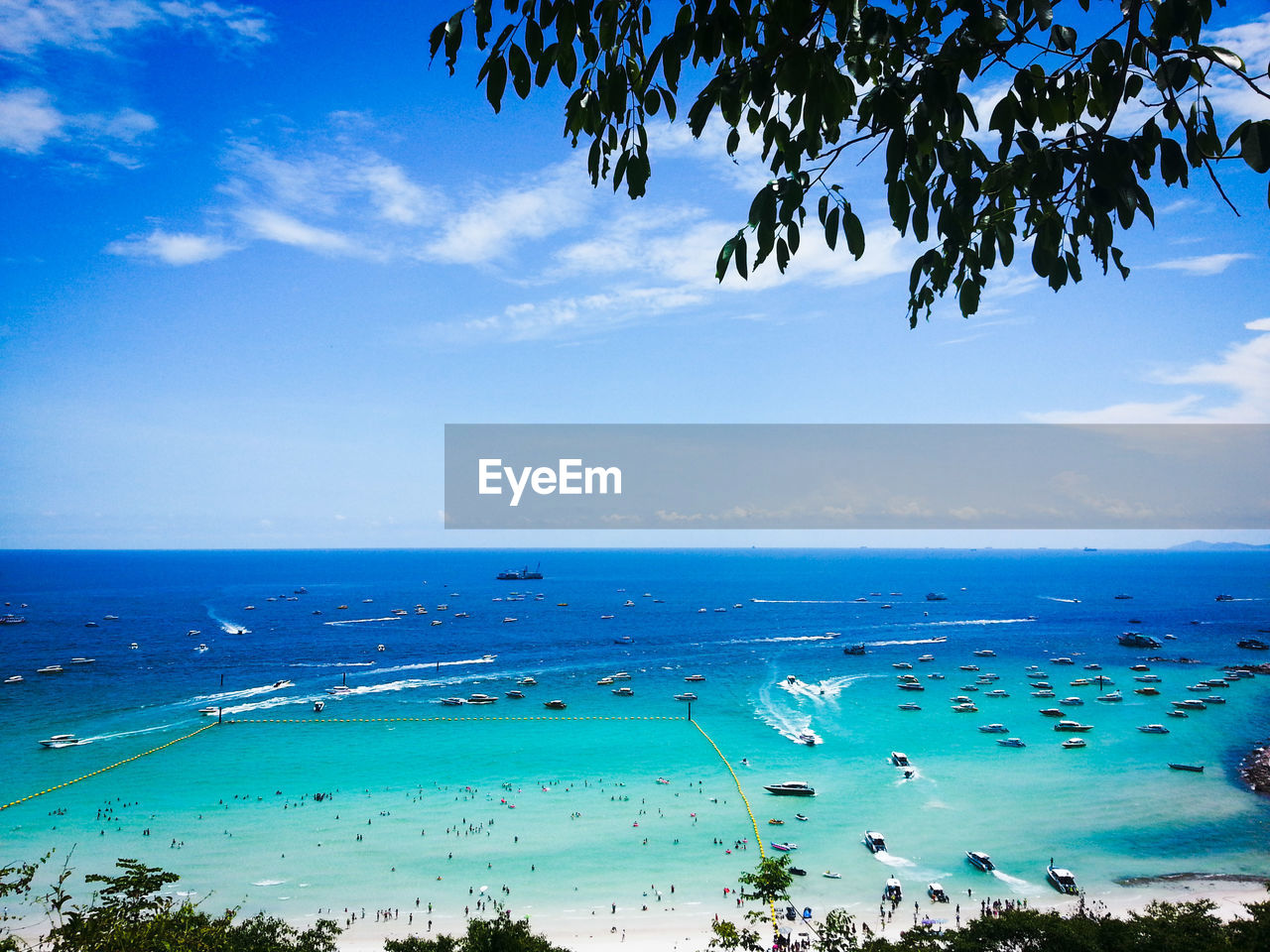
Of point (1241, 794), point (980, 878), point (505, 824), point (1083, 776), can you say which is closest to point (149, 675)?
point (505, 824)

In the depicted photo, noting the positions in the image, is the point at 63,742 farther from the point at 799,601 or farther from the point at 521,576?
the point at 521,576

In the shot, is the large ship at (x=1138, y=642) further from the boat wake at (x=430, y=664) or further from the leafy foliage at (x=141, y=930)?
the leafy foliage at (x=141, y=930)

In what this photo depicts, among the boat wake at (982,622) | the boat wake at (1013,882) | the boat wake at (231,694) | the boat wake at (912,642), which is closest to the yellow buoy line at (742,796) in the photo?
the boat wake at (1013,882)

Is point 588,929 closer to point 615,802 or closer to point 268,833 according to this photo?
point 615,802

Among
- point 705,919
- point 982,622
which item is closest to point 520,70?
point 705,919

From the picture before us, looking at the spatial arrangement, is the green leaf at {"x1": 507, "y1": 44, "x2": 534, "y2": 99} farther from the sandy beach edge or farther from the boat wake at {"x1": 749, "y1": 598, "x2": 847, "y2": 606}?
the boat wake at {"x1": 749, "y1": 598, "x2": 847, "y2": 606}
